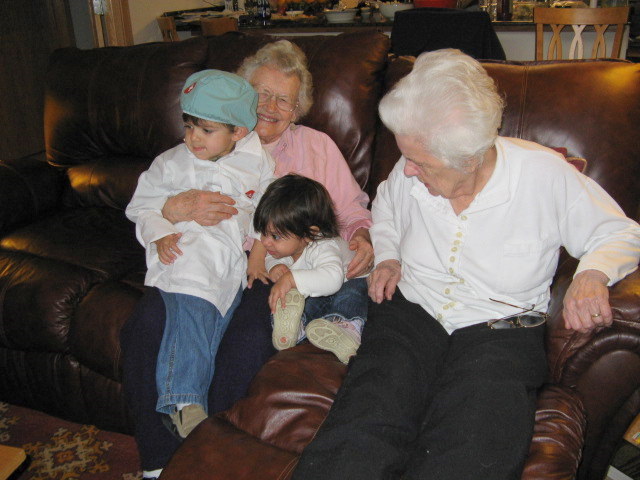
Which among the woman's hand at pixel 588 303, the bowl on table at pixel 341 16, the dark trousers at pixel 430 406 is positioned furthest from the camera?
the bowl on table at pixel 341 16

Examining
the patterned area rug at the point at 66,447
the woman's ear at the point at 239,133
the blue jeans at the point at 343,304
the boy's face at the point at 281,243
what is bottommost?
the patterned area rug at the point at 66,447

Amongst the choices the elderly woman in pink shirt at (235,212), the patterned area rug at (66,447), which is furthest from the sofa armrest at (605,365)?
the patterned area rug at (66,447)

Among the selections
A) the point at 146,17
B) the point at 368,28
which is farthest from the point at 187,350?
the point at 146,17

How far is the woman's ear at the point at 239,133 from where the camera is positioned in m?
1.85

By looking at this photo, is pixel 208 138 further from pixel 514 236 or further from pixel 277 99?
pixel 514 236

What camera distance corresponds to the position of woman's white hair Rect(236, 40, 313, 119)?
1986mm

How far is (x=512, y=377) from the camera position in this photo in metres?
1.27

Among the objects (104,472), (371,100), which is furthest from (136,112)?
(104,472)

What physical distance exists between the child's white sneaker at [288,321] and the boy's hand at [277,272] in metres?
0.18

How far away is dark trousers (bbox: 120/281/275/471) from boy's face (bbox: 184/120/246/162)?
0.48 metres

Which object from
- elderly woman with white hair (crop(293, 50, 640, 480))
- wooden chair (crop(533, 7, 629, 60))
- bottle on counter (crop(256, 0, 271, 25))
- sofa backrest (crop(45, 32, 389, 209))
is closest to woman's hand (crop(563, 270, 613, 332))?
elderly woman with white hair (crop(293, 50, 640, 480))

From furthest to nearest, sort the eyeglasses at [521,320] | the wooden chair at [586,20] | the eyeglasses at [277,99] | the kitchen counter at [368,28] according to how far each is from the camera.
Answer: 1. the kitchen counter at [368,28]
2. the wooden chair at [586,20]
3. the eyeglasses at [277,99]
4. the eyeglasses at [521,320]

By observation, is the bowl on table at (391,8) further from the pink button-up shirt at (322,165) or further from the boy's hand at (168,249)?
the boy's hand at (168,249)

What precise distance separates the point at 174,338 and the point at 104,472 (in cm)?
63
